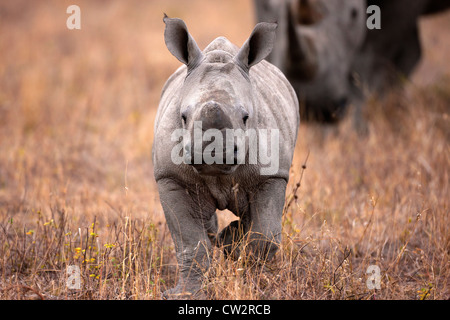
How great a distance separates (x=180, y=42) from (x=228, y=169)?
0.88 metres

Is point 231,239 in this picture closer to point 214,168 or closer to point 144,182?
point 214,168

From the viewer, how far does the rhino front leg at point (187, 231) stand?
11.9ft

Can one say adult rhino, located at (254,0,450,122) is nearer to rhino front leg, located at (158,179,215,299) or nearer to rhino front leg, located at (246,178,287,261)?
rhino front leg, located at (246,178,287,261)

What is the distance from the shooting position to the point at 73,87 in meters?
10.3

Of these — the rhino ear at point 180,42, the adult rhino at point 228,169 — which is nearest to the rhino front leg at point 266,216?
the adult rhino at point 228,169

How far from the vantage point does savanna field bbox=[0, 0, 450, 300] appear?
154 inches

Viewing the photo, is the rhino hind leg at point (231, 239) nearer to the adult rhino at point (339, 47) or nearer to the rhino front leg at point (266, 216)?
the rhino front leg at point (266, 216)

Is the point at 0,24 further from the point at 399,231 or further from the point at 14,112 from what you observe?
the point at 399,231

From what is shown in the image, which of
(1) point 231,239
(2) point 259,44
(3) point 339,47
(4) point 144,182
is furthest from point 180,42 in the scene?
(4) point 144,182

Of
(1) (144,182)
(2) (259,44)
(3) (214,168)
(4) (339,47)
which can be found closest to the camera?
(3) (214,168)

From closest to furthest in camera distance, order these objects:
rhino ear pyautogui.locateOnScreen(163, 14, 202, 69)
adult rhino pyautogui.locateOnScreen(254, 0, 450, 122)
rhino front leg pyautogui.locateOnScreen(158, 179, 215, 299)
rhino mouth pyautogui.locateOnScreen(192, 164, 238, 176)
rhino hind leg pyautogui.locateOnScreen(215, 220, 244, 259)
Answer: rhino mouth pyautogui.locateOnScreen(192, 164, 238, 176)
rhino ear pyautogui.locateOnScreen(163, 14, 202, 69)
rhino front leg pyautogui.locateOnScreen(158, 179, 215, 299)
rhino hind leg pyautogui.locateOnScreen(215, 220, 244, 259)
adult rhino pyautogui.locateOnScreen(254, 0, 450, 122)

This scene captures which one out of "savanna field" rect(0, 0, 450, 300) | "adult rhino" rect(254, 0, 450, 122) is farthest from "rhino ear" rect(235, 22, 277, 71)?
"adult rhino" rect(254, 0, 450, 122)

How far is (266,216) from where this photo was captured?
3.67 m

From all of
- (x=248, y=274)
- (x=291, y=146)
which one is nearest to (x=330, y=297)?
(x=248, y=274)
